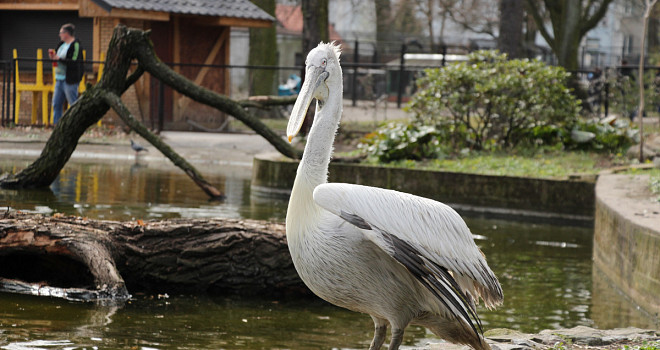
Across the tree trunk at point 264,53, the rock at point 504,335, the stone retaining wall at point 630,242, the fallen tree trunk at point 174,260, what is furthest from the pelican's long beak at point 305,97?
the tree trunk at point 264,53

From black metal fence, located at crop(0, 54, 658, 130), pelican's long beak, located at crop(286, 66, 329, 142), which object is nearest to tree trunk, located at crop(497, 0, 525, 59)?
black metal fence, located at crop(0, 54, 658, 130)

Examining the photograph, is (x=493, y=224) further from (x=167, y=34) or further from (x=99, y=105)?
(x=167, y=34)

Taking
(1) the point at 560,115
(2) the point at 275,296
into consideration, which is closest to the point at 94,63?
(1) the point at 560,115

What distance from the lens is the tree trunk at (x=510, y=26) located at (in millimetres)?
17484

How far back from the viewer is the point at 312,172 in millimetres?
4617

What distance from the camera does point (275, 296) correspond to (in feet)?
23.9

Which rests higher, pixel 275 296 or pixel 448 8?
pixel 448 8

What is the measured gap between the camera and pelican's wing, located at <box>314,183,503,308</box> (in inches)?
167

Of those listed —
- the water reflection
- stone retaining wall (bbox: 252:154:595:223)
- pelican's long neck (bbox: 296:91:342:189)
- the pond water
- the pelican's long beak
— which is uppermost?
the pelican's long beak

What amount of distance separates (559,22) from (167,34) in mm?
12466

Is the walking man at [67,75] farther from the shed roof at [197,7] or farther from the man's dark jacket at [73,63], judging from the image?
the shed roof at [197,7]

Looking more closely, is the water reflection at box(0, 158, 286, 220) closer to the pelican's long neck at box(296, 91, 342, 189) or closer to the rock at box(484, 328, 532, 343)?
the rock at box(484, 328, 532, 343)

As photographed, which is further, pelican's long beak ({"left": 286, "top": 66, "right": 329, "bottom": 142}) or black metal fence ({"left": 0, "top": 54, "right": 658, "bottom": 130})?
black metal fence ({"left": 0, "top": 54, "right": 658, "bottom": 130})

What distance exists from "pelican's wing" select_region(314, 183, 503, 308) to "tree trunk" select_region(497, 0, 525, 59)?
1348cm
